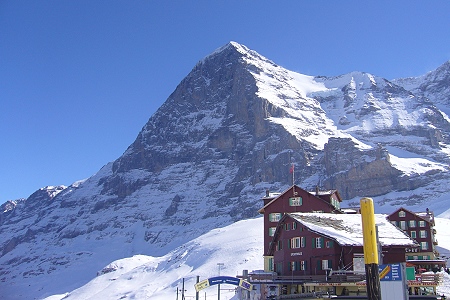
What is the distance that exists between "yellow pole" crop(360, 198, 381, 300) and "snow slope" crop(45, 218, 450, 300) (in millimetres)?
49458

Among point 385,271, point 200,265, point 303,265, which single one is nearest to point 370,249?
point 385,271

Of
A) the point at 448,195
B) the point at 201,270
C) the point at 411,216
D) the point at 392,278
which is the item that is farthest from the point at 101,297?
the point at 448,195

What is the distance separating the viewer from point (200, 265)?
87375 mm

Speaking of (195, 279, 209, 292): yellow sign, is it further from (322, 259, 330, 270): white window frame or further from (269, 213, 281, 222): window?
(269, 213, 281, 222): window

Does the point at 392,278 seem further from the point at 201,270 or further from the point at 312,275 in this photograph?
the point at 201,270

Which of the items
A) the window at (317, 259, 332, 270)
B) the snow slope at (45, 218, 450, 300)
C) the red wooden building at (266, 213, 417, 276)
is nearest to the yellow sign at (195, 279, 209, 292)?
the red wooden building at (266, 213, 417, 276)

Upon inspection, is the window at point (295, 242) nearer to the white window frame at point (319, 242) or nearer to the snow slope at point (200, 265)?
the white window frame at point (319, 242)

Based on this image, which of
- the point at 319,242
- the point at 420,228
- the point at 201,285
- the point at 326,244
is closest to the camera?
the point at 201,285

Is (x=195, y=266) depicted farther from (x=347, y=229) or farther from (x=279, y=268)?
(x=347, y=229)

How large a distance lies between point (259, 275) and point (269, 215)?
2124 cm

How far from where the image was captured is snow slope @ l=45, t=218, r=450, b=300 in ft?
258

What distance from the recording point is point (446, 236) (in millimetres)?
95312

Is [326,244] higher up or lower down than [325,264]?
higher up

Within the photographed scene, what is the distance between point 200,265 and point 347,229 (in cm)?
4634
